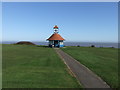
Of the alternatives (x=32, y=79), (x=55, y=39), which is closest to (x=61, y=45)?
(x=55, y=39)

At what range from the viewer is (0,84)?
8.59 m

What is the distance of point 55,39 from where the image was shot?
1763 inches

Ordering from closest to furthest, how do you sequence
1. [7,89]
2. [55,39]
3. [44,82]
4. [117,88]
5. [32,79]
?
1. [7,89]
2. [117,88]
3. [44,82]
4. [32,79]
5. [55,39]

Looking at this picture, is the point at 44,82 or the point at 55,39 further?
the point at 55,39

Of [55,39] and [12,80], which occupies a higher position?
[55,39]

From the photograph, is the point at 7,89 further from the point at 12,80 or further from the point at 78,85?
the point at 78,85

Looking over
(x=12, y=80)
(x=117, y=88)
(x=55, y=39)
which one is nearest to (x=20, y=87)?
(x=12, y=80)

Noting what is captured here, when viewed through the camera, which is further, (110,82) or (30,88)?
(110,82)

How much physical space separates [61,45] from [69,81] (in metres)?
37.1

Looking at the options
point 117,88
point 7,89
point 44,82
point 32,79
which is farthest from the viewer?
point 32,79

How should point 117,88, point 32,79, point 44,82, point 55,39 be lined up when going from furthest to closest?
point 55,39 → point 32,79 → point 44,82 → point 117,88

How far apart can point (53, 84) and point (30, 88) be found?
153 centimetres

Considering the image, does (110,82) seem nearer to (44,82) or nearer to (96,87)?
(96,87)

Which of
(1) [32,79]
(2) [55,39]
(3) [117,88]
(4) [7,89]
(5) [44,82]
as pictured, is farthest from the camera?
(2) [55,39]
